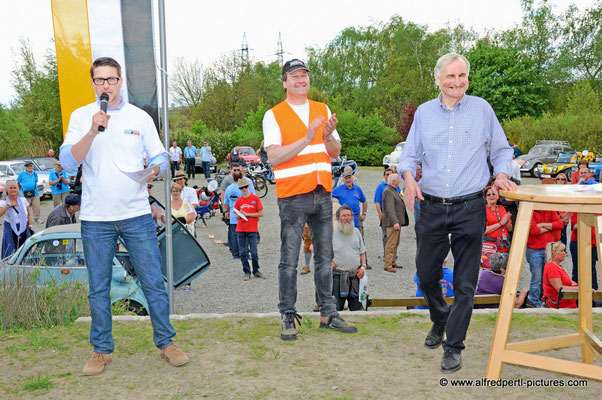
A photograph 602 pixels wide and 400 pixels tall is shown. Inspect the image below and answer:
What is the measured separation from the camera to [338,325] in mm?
4645

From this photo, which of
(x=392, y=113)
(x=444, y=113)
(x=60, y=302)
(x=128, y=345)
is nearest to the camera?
(x=444, y=113)

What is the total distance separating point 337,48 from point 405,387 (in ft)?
234

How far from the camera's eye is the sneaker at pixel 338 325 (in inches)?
181

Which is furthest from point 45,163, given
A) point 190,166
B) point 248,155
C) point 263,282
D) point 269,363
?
point 269,363

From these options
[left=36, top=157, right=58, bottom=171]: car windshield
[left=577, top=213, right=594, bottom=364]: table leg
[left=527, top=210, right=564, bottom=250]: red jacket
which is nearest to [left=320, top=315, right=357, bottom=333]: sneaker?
[left=577, top=213, right=594, bottom=364]: table leg

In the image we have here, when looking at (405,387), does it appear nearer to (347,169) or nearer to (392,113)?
(347,169)

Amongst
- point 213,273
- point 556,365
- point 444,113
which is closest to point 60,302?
point 444,113

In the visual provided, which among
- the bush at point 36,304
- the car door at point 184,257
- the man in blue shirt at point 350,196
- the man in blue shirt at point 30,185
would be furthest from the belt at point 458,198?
the man in blue shirt at point 30,185

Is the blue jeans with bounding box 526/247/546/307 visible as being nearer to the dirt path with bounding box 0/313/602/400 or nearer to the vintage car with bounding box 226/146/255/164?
the dirt path with bounding box 0/313/602/400

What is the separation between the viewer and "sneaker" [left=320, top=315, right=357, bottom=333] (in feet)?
15.1

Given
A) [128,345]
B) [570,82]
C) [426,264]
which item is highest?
[570,82]

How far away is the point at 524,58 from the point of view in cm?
5512

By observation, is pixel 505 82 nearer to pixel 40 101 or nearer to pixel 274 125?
pixel 40 101

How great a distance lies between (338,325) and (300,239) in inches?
30.4
